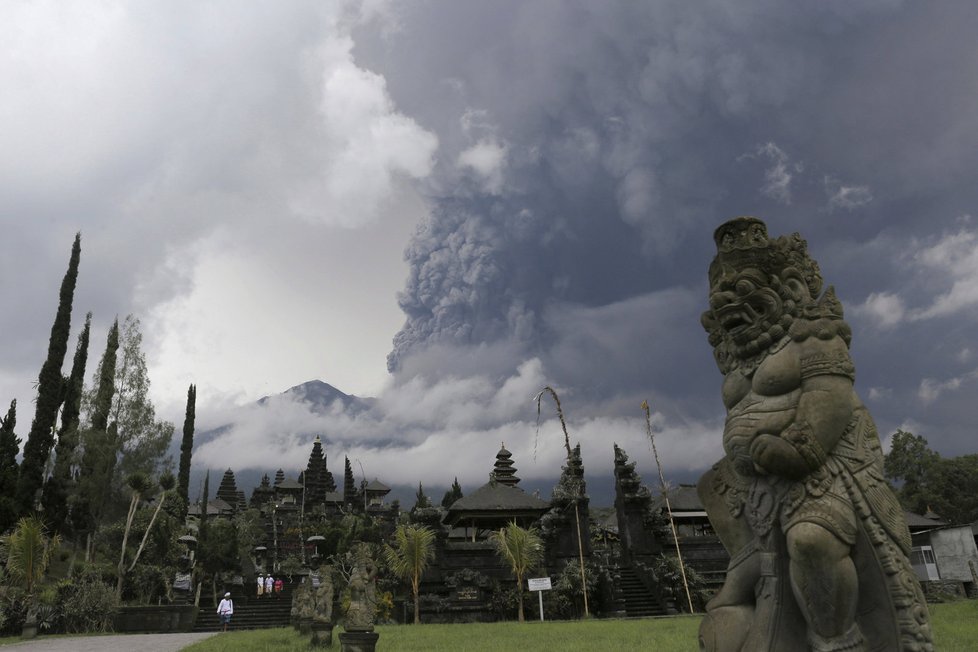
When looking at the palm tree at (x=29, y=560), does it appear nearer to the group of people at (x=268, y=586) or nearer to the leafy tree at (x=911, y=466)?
the group of people at (x=268, y=586)

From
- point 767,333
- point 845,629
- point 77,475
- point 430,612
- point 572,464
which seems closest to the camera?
point 845,629

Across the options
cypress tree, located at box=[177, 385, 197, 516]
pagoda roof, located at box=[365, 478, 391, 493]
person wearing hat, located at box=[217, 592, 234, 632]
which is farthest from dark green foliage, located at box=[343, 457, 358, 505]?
person wearing hat, located at box=[217, 592, 234, 632]

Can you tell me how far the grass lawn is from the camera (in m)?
10.5

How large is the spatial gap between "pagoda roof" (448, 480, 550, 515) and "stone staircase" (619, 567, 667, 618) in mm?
7242

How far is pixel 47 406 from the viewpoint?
2967 centimetres

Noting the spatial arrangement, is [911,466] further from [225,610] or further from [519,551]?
[225,610]

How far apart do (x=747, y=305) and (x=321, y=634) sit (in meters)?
11.6

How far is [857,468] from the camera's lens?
358cm

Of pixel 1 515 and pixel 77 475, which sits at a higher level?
pixel 77 475

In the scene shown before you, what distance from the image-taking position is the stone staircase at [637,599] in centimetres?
2131

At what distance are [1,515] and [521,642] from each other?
24429 millimetres

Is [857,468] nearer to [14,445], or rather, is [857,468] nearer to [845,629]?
[845,629]

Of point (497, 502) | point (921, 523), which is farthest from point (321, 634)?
point (921, 523)

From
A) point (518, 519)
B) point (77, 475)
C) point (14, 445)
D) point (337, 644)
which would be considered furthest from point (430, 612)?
point (14, 445)
